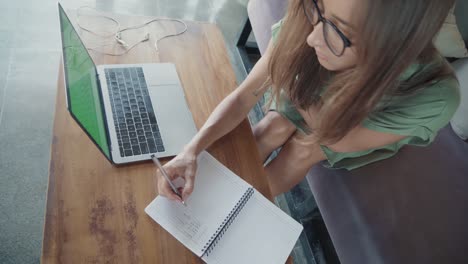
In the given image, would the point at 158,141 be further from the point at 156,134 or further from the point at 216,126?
the point at 216,126

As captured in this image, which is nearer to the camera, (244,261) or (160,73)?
(244,261)

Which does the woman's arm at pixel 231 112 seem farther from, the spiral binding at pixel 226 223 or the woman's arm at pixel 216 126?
the spiral binding at pixel 226 223

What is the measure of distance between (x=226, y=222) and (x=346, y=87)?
398 millimetres

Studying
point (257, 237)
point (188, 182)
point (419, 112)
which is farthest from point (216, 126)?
point (419, 112)

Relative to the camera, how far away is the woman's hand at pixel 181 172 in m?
0.70

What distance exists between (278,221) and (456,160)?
84 centimetres

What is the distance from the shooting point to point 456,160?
1172mm

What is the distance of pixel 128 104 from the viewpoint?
838mm

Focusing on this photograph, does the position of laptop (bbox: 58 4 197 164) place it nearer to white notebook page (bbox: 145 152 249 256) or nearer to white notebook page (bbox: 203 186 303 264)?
white notebook page (bbox: 145 152 249 256)

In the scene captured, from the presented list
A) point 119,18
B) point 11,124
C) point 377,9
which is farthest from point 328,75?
Result: point 11,124

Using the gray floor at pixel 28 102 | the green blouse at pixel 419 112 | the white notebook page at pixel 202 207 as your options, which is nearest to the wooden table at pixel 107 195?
the white notebook page at pixel 202 207

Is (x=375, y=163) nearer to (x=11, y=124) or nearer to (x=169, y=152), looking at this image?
(x=169, y=152)

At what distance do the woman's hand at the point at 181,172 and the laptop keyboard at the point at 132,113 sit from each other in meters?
0.06

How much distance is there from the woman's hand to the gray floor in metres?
0.72
